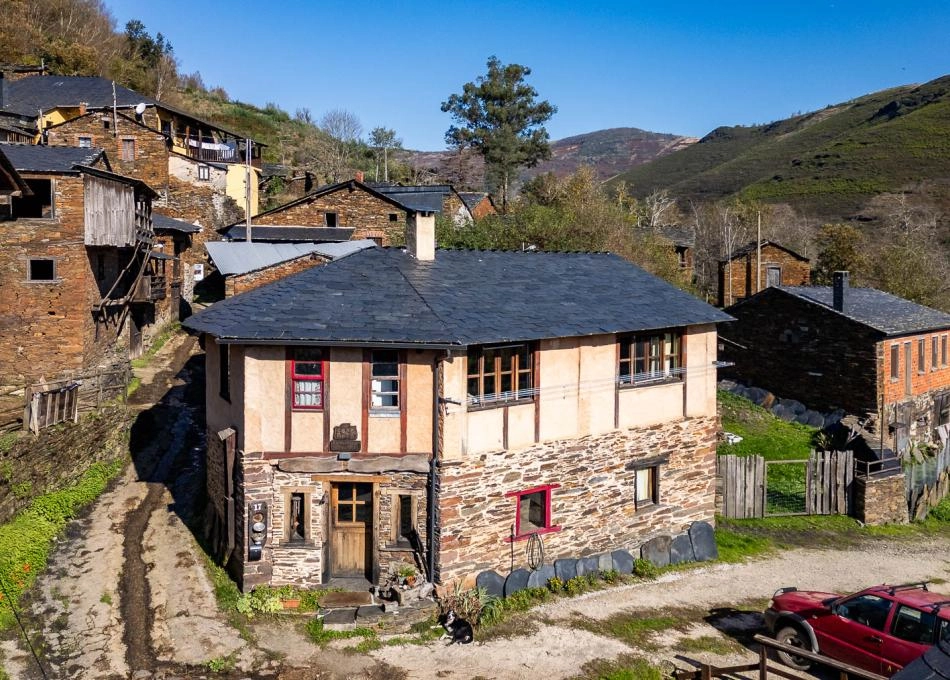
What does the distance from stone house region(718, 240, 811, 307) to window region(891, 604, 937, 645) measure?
105ft

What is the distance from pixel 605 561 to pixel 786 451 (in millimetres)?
11548

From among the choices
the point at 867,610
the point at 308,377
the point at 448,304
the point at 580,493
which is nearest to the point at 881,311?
the point at 580,493

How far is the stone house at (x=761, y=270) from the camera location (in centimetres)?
4166

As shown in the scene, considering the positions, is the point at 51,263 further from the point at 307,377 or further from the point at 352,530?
the point at 352,530

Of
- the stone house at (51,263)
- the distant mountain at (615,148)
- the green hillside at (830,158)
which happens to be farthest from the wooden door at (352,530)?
the distant mountain at (615,148)

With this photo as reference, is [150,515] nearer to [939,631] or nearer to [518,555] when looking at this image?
[518,555]

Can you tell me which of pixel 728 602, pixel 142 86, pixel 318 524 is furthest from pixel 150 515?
pixel 142 86

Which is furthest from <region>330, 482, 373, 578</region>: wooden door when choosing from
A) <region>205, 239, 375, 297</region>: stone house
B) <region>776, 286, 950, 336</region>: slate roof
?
<region>776, 286, 950, 336</region>: slate roof

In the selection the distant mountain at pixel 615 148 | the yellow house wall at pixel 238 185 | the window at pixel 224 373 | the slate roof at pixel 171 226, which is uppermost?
the distant mountain at pixel 615 148

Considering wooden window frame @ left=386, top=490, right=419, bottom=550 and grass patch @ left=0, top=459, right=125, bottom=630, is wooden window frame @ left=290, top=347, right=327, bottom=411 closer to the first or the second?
wooden window frame @ left=386, top=490, right=419, bottom=550

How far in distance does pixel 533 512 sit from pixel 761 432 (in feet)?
45.0

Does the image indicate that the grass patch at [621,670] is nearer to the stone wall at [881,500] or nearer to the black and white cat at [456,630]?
the black and white cat at [456,630]

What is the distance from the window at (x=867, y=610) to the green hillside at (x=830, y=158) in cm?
7314

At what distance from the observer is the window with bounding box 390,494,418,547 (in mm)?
14297
